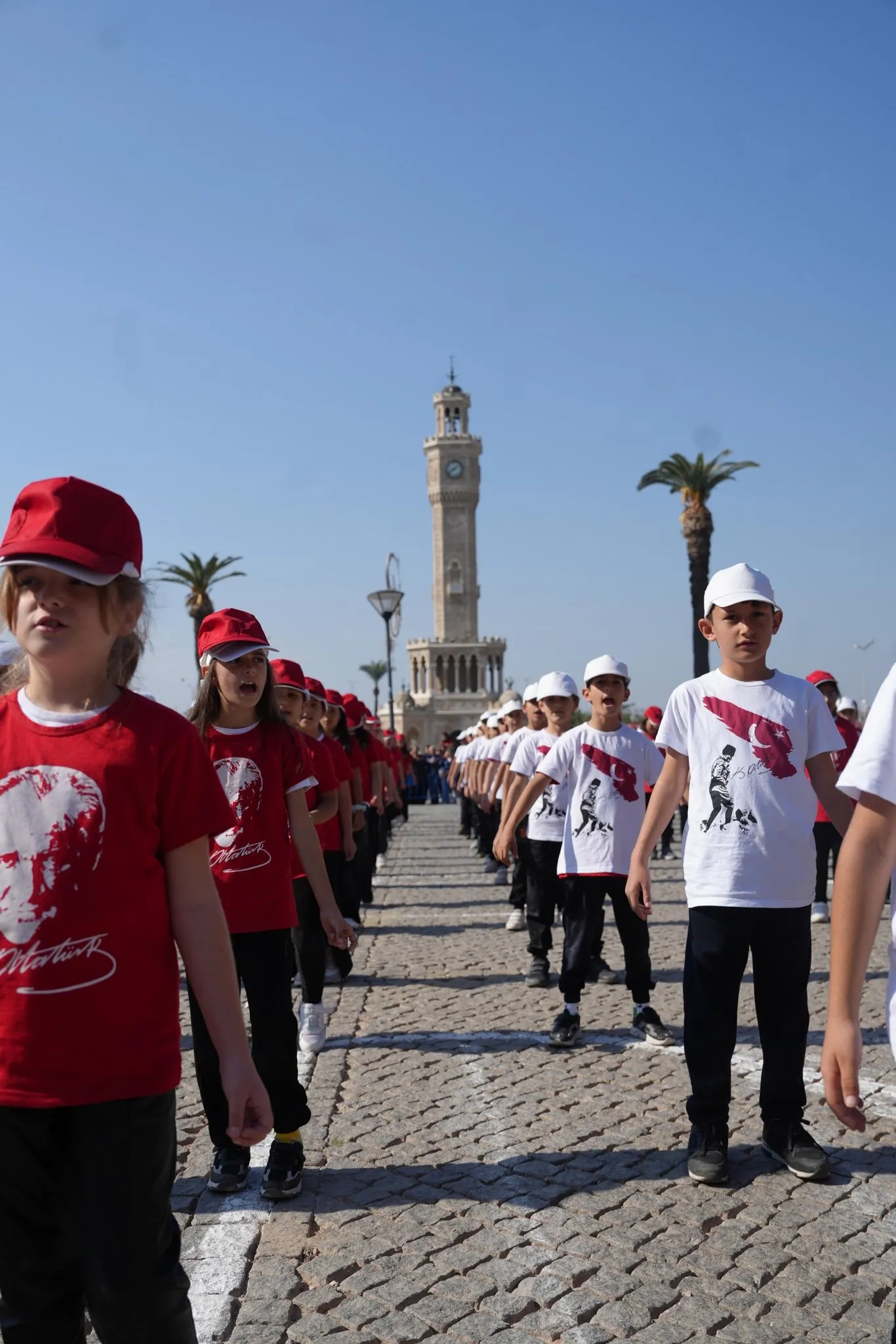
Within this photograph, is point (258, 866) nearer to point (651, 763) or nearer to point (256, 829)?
point (256, 829)

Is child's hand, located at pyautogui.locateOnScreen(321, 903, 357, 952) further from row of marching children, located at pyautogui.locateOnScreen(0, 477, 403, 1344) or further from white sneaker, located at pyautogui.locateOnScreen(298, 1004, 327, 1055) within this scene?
row of marching children, located at pyautogui.locateOnScreen(0, 477, 403, 1344)

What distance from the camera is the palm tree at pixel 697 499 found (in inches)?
1362

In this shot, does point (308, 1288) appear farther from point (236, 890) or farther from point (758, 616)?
point (758, 616)

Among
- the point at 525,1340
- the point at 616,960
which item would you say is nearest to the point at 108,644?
the point at 525,1340

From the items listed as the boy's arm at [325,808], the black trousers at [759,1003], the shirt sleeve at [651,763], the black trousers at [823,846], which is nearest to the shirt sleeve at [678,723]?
the black trousers at [759,1003]

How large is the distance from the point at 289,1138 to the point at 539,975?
436 cm

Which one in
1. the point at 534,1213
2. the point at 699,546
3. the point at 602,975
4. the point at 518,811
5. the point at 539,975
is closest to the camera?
the point at 534,1213

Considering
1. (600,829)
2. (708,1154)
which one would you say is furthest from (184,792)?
(600,829)

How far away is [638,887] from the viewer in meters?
5.70

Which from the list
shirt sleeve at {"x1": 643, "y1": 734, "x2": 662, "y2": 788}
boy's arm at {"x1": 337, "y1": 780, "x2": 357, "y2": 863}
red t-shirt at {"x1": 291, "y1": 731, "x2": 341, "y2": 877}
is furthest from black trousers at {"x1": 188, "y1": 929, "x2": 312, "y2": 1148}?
boy's arm at {"x1": 337, "y1": 780, "x2": 357, "y2": 863}

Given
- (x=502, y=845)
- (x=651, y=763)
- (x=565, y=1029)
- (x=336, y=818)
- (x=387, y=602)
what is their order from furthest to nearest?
(x=387, y=602) < (x=336, y=818) < (x=502, y=845) < (x=651, y=763) < (x=565, y=1029)

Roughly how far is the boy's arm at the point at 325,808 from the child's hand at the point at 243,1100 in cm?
353

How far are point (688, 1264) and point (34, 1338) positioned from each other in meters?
2.11

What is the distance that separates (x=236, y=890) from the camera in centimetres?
479
